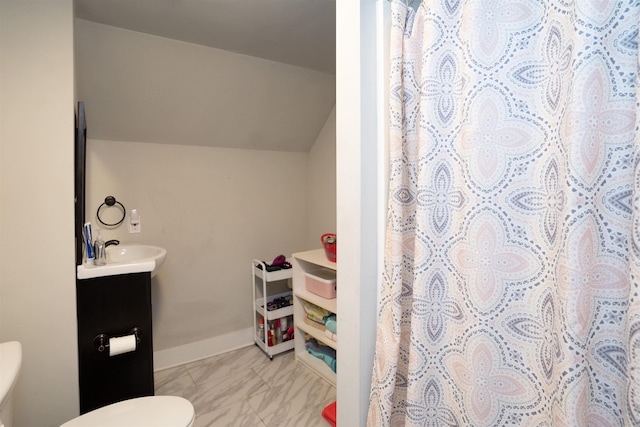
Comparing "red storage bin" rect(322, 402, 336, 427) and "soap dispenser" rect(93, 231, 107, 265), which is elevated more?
"soap dispenser" rect(93, 231, 107, 265)

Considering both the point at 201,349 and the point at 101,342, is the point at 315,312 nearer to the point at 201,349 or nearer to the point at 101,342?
the point at 201,349

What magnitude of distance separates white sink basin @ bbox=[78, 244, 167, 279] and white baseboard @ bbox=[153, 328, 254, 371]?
2.81 ft

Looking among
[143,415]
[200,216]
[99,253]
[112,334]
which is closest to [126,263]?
[99,253]

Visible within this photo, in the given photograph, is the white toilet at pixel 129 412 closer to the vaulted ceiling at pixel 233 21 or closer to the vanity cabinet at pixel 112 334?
the vanity cabinet at pixel 112 334

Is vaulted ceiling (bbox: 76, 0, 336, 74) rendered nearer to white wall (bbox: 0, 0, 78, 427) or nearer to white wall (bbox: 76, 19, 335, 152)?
white wall (bbox: 76, 19, 335, 152)

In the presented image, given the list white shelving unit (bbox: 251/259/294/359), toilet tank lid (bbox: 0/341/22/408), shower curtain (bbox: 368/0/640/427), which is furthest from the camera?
white shelving unit (bbox: 251/259/294/359)

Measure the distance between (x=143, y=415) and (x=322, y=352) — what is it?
1379mm

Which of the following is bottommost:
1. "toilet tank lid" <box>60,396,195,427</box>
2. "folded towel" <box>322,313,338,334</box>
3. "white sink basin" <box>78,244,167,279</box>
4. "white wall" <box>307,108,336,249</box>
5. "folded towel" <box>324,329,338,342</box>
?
"folded towel" <box>324,329,338,342</box>

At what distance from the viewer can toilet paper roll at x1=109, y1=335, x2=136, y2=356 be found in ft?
5.19

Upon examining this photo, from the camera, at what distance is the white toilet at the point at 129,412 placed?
1.13 m

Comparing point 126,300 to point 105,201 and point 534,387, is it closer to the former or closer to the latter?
point 105,201

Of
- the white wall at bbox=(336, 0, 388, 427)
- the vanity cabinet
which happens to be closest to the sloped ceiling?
the white wall at bbox=(336, 0, 388, 427)

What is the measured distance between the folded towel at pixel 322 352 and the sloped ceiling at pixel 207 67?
180 centimetres

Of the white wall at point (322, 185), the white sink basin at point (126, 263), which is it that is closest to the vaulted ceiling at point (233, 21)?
Answer: the white wall at point (322, 185)
